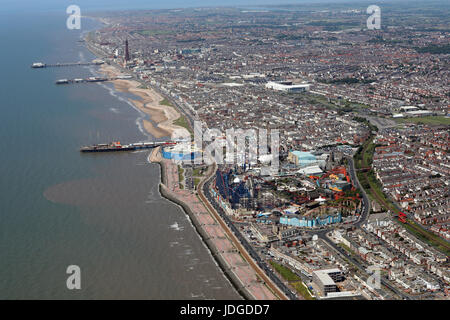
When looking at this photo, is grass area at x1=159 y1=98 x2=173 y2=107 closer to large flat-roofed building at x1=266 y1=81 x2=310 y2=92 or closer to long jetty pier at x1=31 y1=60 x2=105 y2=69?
large flat-roofed building at x1=266 y1=81 x2=310 y2=92

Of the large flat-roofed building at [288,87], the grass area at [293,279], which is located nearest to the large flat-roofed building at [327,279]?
the grass area at [293,279]

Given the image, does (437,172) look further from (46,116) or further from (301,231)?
(46,116)

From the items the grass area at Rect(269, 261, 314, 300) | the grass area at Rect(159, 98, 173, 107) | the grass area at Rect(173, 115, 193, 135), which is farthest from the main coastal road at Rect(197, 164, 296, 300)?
the grass area at Rect(159, 98, 173, 107)

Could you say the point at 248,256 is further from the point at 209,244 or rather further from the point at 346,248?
the point at 346,248

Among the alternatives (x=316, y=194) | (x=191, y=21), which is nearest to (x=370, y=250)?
(x=316, y=194)

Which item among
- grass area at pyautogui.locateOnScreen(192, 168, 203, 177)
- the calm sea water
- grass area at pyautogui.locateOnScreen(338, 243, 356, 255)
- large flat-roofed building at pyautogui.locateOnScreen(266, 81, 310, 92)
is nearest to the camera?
the calm sea water
